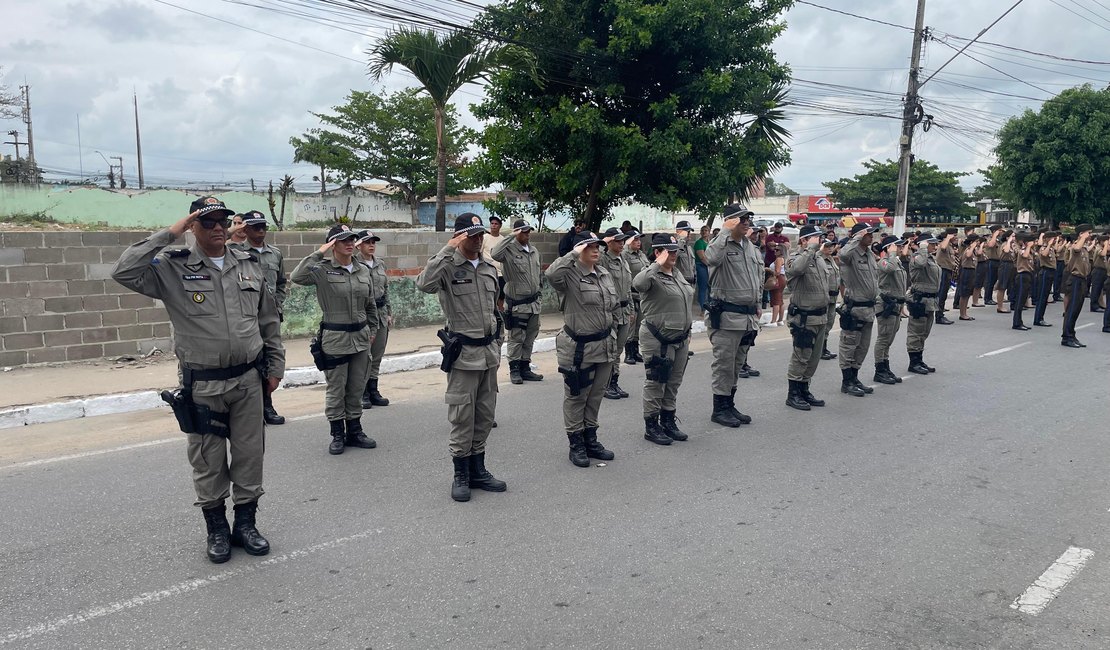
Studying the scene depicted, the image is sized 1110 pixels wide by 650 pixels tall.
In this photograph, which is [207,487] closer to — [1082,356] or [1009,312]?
[1082,356]

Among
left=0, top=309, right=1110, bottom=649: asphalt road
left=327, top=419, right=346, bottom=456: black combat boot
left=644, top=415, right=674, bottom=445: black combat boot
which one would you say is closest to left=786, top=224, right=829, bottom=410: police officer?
left=0, top=309, right=1110, bottom=649: asphalt road

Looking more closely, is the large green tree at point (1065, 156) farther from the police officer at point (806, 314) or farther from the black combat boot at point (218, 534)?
the black combat boot at point (218, 534)

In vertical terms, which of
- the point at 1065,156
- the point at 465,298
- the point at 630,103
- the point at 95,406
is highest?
the point at 1065,156

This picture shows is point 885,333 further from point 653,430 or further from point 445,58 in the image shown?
point 445,58

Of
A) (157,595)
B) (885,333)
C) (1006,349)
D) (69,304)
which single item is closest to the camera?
(157,595)

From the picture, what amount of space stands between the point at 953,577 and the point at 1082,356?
914 centimetres

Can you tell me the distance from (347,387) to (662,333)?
8.64 feet

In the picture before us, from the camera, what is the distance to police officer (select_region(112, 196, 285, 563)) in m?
3.84

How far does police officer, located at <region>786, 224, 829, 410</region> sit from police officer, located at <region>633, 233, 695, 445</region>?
1706 mm

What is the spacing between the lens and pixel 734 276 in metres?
6.96

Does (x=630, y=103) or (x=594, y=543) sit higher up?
(x=630, y=103)

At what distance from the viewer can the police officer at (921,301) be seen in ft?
30.9

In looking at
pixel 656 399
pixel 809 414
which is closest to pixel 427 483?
pixel 656 399

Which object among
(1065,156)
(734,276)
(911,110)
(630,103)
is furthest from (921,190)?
(734,276)
